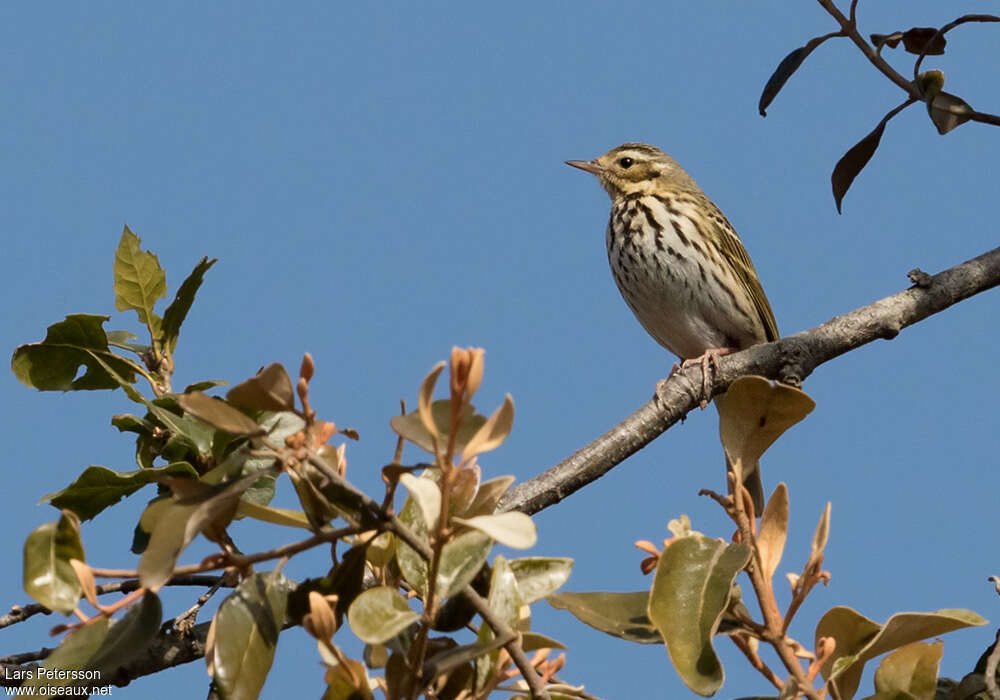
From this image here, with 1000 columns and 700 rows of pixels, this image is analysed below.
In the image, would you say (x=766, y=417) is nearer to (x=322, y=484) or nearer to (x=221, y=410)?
(x=322, y=484)

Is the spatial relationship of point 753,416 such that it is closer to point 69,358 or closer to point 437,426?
point 437,426

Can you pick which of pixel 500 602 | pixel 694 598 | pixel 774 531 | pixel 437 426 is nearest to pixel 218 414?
pixel 437 426

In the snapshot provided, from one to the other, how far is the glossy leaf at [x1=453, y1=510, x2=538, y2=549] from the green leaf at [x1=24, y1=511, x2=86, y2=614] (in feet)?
2.00

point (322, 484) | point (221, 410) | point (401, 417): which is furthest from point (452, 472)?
point (221, 410)

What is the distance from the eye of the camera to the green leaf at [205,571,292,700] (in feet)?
6.34

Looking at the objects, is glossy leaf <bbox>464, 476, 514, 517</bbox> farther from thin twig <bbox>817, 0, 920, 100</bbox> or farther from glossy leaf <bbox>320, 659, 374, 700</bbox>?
thin twig <bbox>817, 0, 920, 100</bbox>

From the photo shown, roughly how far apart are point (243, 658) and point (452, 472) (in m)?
0.55

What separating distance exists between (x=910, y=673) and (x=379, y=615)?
1.00 metres

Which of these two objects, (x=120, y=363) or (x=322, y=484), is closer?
(x=322, y=484)

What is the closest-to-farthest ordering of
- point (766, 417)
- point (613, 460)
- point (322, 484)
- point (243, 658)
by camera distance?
point (322, 484) → point (243, 658) → point (766, 417) → point (613, 460)

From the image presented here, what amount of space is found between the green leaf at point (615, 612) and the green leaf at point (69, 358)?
1.42 metres

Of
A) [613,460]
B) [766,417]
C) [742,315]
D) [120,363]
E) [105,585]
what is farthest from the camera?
[742,315]

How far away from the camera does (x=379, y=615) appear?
1788mm

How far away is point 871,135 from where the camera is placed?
4055 millimetres
